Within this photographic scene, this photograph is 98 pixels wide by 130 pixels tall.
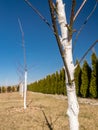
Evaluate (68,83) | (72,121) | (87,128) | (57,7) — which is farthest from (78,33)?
(87,128)

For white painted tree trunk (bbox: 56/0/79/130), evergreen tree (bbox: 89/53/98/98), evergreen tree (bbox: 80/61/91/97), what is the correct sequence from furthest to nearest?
evergreen tree (bbox: 80/61/91/97) → evergreen tree (bbox: 89/53/98/98) → white painted tree trunk (bbox: 56/0/79/130)

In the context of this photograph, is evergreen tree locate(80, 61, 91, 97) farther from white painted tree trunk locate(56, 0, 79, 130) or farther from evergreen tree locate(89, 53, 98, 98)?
white painted tree trunk locate(56, 0, 79, 130)

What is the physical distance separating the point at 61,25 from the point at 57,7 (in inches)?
7.6

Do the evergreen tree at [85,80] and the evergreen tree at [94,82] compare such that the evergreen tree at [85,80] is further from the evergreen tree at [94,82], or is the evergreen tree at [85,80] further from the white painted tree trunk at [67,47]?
the white painted tree trunk at [67,47]

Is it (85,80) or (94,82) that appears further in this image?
(85,80)

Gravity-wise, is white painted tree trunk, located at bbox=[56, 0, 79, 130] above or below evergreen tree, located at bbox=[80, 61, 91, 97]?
below

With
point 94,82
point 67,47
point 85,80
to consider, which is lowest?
point 67,47

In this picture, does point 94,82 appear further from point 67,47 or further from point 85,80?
point 67,47

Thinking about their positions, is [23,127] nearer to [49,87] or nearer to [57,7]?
[57,7]

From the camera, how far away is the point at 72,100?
8.85 ft

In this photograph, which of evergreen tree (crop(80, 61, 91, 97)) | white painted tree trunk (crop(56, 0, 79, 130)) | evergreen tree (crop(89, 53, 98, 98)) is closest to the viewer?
white painted tree trunk (crop(56, 0, 79, 130))

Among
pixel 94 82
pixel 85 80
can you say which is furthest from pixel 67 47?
pixel 85 80

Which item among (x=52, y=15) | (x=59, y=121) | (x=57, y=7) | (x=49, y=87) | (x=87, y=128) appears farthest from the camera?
(x=49, y=87)

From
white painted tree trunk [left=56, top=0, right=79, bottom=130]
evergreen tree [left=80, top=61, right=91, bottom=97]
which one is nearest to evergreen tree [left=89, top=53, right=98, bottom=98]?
evergreen tree [left=80, top=61, right=91, bottom=97]
